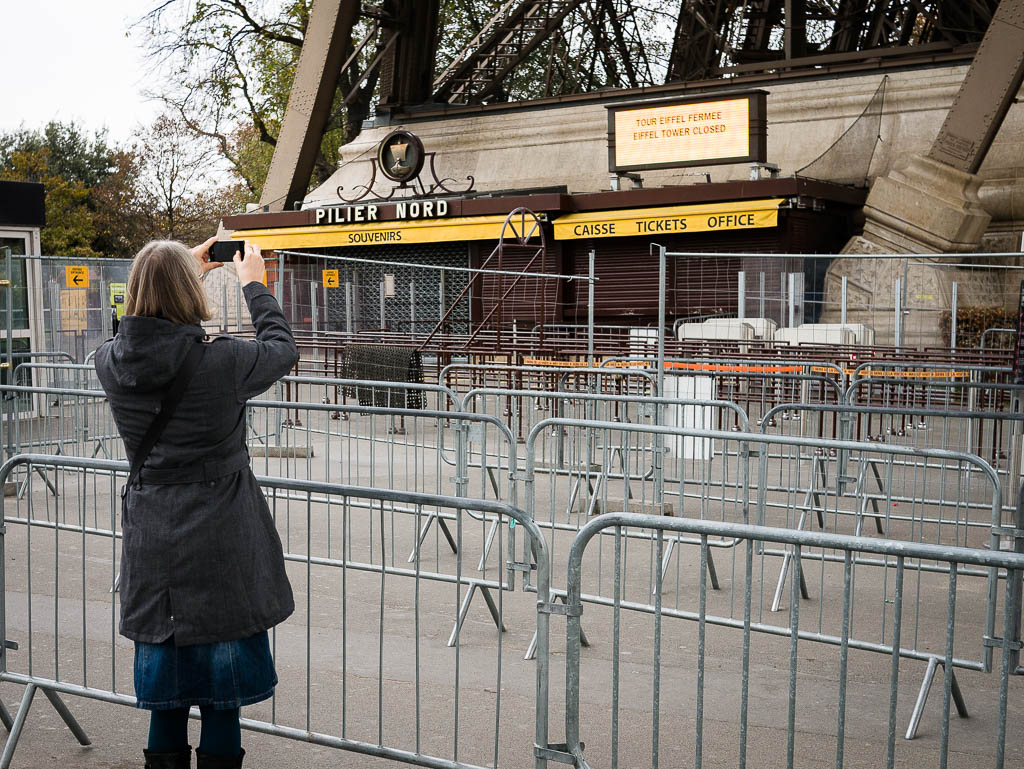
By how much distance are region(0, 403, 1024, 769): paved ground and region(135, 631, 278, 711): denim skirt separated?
618mm

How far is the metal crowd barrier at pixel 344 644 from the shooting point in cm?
423

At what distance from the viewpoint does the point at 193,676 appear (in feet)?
11.6

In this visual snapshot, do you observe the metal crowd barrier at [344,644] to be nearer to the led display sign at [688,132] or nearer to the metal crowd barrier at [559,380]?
the metal crowd barrier at [559,380]

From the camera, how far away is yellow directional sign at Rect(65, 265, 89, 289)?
18.5 metres

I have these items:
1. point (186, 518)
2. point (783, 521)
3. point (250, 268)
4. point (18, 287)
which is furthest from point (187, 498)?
point (18, 287)

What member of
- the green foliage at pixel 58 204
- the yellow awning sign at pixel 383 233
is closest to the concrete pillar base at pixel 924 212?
the yellow awning sign at pixel 383 233

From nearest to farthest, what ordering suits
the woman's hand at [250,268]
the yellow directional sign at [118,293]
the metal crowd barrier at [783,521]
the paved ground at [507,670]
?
1. the woman's hand at [250,268]
2. the paved ground at [507,670]
3. the metal crowd barrier at [783,521]
4. the yellow directional sign at [118,293]

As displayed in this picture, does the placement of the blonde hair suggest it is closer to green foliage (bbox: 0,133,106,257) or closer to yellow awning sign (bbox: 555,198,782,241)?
yellow awning sign (bbox: 555,198,782,241)

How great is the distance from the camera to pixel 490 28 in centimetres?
3378

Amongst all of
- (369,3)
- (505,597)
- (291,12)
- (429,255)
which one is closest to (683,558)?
(505,597)

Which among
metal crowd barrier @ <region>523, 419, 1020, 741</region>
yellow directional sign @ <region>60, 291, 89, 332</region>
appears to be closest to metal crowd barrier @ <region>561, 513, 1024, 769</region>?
metal crowd barrier @ <region>523, 419, 1020, 741</region>

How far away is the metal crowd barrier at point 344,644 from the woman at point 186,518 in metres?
0.59

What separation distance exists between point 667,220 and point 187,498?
2074 centimetres

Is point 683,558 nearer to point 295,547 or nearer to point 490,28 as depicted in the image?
point 295,547
